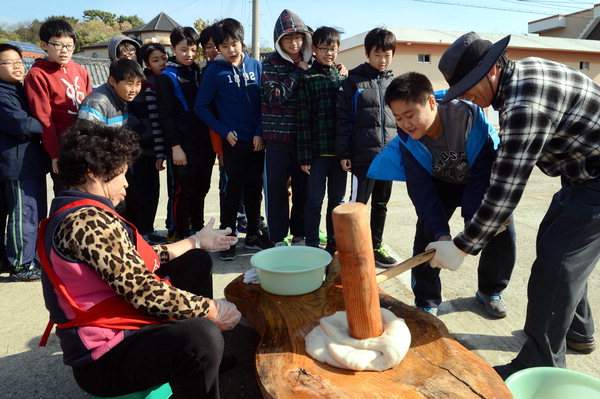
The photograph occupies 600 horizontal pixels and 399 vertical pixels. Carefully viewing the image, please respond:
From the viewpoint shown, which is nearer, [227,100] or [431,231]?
[431,231]

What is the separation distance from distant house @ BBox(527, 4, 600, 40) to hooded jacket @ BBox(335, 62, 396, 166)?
3600 centimetres

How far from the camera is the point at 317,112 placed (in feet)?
11.5

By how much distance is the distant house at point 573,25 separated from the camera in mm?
30766

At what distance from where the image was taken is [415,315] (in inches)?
79.4

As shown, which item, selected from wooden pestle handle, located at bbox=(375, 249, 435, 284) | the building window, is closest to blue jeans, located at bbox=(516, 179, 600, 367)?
wooden pestle handle, located at bbox=(375, 249, 435, 284)

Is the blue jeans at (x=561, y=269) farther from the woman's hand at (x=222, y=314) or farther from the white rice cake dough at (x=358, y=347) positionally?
the woman's hand at (x=222, y=314)

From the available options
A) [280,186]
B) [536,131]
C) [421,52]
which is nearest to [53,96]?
[280,186]

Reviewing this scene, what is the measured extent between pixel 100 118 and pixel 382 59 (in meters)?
2.24

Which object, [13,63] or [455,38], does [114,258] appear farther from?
[455,38]

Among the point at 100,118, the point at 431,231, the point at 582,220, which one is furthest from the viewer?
the point at 100,118

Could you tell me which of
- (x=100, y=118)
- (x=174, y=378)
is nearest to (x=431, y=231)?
(x=174, y=378)

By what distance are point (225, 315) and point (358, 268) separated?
620 mm

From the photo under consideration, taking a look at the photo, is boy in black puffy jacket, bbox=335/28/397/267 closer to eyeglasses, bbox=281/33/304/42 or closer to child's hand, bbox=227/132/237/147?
eyeglasses, bbox=281/33/304/42

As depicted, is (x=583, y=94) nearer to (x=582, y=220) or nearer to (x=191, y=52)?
(x=582, y=220)
